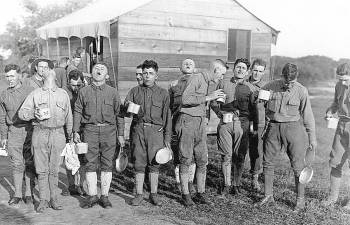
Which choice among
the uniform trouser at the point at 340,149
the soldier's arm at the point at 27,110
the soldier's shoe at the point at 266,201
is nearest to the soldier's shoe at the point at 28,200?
the soldier's arm at the point at 27,110

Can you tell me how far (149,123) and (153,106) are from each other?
0.82ft

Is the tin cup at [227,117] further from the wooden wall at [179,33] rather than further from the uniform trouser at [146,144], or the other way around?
the wooden wall at [179,33]

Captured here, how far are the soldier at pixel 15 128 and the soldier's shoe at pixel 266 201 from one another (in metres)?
3.28

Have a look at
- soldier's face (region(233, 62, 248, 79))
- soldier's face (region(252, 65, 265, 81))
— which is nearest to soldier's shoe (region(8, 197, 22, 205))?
soldier's face (region(233, 62, 248, 79))

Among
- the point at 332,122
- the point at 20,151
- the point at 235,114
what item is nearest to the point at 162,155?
the point at 235,114

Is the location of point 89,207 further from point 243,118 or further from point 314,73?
point 314,73

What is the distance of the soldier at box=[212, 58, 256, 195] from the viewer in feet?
20.6

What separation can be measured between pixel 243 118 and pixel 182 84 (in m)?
1.11

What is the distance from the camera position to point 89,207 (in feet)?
18.6

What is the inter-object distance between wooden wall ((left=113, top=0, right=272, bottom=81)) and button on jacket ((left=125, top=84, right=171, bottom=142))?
4540 mm

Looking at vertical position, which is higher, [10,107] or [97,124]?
[10,107]

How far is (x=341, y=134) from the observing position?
586 centimetres

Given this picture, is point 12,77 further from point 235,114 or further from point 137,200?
point 235,114

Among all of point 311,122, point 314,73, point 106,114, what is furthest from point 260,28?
point 314,73
